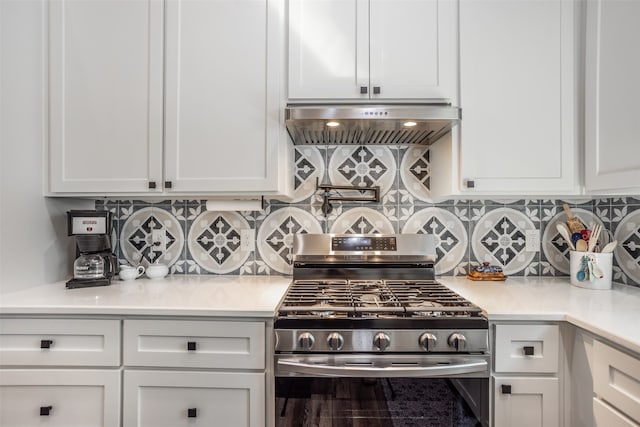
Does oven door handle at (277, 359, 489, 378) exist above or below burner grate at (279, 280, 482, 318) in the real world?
below

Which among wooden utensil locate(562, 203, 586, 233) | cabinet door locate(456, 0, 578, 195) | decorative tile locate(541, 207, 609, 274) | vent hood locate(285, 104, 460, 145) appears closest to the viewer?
vent hood locate(285, 104, 460, 145)

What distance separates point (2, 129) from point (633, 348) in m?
2.44

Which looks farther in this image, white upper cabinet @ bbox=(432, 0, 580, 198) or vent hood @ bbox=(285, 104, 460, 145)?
white upper cabinet @ bbox=(432, 0, 580, 198)

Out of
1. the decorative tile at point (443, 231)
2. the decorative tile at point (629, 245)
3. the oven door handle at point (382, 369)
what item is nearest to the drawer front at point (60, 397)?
the oven door handle at point (382, 369)

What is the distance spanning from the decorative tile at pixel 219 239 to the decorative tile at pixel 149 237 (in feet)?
0.30

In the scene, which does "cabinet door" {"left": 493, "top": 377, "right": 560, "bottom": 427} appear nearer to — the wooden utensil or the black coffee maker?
the wooden utensil

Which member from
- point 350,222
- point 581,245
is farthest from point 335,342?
point 581,245

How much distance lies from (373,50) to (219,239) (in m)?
1.27

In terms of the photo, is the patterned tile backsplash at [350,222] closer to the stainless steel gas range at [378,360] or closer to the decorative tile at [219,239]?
the decorative tile at [219,239]

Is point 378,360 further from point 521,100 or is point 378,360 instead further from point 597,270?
point 521,100

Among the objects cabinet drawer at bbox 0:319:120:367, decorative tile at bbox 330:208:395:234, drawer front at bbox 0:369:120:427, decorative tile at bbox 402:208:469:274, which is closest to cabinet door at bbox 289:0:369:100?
decorative tile at bbox 330:208:395:234

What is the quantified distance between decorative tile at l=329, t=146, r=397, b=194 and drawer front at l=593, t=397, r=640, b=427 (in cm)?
124

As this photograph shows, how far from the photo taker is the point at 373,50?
1.62 metres

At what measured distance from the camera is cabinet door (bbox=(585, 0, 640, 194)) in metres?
1.34
